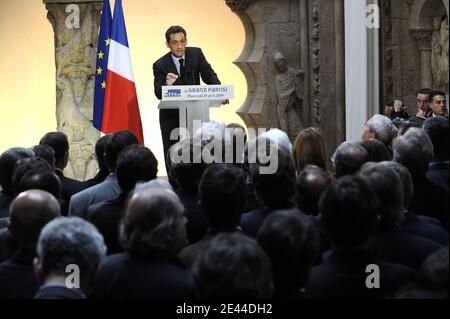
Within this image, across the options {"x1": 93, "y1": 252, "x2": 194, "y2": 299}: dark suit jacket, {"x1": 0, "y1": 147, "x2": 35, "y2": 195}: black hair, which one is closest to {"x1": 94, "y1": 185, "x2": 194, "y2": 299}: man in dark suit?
{"x1": 93, "y1": 252, "x2": 194, "y2": 299}: dark suit jacket

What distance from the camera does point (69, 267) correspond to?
3.75 meters

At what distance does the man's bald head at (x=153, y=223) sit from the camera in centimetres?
400

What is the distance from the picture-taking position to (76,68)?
1187 cm

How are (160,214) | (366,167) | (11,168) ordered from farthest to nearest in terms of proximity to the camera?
(11,168), (366,167), (160,214)

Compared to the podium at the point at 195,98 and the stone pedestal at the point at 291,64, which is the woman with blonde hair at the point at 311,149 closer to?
the podium at the point at 195,98

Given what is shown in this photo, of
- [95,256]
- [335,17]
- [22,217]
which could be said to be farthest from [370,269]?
[335,17]

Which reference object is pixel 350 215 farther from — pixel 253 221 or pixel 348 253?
pixel 253 221

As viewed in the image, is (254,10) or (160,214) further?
(254,10)

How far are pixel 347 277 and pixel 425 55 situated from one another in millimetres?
7109

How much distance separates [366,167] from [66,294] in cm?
178

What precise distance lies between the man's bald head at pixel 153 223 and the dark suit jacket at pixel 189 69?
563 centimetres

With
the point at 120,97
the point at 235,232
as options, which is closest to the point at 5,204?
the point at 235,232

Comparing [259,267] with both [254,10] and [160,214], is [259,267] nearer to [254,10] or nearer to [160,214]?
[160,214]

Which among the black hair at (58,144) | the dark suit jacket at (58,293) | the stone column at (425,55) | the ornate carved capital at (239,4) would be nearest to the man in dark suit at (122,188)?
the dark suit jacket at (58,293)
